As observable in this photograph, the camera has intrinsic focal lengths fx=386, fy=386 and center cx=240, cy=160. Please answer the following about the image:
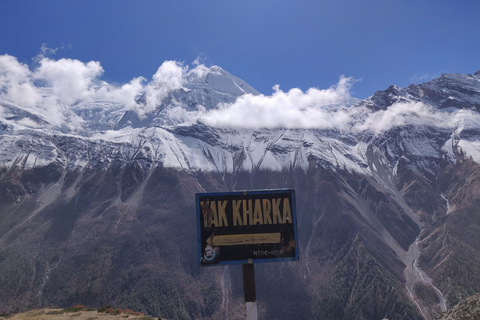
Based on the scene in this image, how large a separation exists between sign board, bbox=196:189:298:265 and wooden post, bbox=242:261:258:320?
1.97 ft

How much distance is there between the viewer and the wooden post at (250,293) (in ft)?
81.5

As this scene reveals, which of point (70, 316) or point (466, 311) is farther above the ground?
point (70, 316)

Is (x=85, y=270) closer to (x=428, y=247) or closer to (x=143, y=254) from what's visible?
(x=143, y=254)

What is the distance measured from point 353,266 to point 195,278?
6907 centimetres

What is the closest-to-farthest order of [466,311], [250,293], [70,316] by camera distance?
1. [250,293]
2. [70,316]
3. [466,311]

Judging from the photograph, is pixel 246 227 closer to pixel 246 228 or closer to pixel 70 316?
pixel 246 228

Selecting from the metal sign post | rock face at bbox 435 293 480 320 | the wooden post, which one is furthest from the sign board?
rock face at bbox 435 293 480 320

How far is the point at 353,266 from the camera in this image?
552ft

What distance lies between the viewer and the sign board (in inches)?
1032

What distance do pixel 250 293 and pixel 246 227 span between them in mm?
4386

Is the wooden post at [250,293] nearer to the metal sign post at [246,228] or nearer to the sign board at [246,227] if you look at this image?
the metal sign post at [246,228]

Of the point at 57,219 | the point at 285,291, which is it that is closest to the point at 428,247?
the point at 285,291

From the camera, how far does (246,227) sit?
26969 mm

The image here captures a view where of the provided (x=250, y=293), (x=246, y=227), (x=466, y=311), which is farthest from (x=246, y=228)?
(x=466, y=311)
